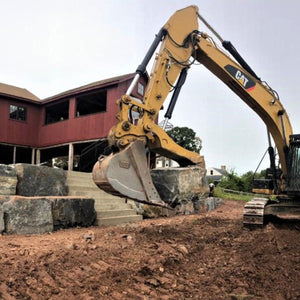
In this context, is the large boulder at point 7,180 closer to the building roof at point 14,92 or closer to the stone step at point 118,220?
the stone step at point 118,220

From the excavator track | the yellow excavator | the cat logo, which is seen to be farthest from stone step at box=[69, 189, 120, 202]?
the cat logo

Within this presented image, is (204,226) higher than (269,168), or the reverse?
(269,168)

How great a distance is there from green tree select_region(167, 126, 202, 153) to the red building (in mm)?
19521

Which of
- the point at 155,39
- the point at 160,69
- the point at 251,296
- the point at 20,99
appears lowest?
the point at 251,296

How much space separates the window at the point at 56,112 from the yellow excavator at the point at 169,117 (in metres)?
12.0

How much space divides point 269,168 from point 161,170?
2.75 metres

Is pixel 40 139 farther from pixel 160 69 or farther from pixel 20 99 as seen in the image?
pixel 160 69

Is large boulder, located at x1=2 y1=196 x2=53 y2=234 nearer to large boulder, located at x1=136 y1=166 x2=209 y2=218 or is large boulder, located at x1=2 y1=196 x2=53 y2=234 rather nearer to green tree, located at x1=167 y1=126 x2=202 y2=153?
large boulder, located at x1=136 y1=166 x2=209 y2=218

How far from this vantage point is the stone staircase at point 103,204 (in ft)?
26.0

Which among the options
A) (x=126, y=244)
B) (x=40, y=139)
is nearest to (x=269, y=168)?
(x=126, y=244)

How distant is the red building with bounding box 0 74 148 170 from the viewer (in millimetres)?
15117

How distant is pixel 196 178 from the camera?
10047 mm

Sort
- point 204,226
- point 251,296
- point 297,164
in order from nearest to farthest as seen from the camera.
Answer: point 251,296
point 297,164
point 204,226

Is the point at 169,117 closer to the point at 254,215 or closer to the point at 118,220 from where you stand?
the point at 254,215
